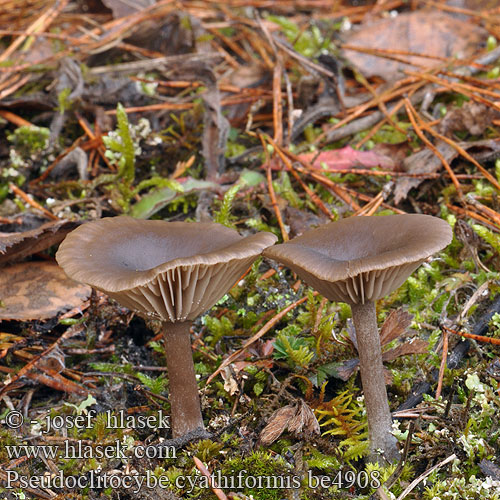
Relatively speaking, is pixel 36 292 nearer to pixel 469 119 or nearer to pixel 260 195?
pixel 260 195

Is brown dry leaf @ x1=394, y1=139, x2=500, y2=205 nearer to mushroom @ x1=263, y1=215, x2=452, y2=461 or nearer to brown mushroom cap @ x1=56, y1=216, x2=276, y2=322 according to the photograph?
mushroom @ x1=263, y1=215, x2=452, y2=461

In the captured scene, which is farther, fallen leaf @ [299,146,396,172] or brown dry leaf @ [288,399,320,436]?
fallen leaf @ [299,146,396,172]

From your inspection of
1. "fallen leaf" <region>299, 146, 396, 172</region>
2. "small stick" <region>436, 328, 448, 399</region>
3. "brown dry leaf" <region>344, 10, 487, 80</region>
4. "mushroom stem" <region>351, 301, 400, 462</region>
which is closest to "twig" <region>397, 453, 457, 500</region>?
"mushroom stem" <region>351, 301, 400, 462</region>

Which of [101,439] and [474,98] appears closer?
[101,439]

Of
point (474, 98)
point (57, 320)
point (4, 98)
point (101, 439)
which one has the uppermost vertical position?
point (4, 98)

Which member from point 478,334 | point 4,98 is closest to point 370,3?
Answer: point 4,98

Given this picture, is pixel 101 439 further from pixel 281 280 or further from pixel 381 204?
pixel 381 204
